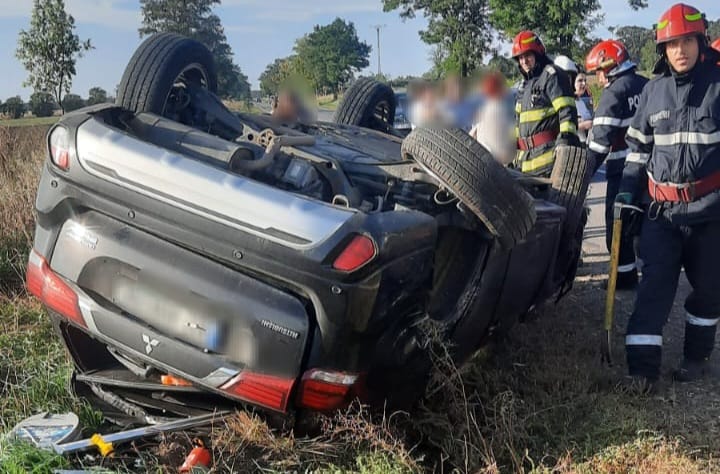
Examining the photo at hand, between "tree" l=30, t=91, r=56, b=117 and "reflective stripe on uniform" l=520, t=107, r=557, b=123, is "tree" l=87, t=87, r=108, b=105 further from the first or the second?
"tree" l=30, t=91, r=56, b=117

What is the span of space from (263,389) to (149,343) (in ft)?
1.43

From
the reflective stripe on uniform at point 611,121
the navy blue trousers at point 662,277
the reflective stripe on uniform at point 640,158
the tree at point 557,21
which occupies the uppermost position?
the tree at point 557,21

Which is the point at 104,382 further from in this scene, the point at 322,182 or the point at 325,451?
the point at 322,182

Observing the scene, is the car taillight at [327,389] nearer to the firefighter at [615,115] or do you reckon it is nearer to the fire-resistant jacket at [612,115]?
the firefighter at [615,115]

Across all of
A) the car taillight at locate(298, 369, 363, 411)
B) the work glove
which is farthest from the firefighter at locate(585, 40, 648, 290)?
the car taillight at locate(298, 369, 363, 411)

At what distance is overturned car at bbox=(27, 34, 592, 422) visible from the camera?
2.05 meters

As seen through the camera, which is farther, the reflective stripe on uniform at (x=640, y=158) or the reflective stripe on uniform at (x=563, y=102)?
the reflective stripe on uniform at (x=563, y=102)

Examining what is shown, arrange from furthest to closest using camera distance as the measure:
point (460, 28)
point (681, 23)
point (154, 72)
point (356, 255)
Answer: point (460, 28) < point (681, 23) < point (154, 72) < point (356, 255)

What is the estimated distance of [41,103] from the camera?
24.6 m

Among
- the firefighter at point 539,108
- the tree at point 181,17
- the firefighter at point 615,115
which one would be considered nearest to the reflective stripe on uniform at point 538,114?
the firefighter at point 539,108

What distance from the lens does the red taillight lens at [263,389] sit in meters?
2.06

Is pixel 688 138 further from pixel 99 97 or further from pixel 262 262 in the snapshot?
pixel 99 97

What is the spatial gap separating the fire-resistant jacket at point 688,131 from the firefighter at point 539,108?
4.64ft

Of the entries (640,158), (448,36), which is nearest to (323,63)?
(640,158)
